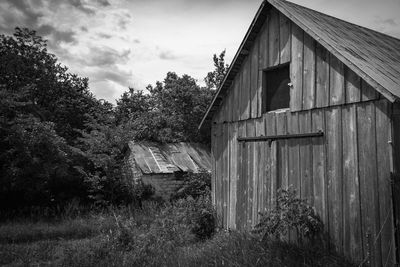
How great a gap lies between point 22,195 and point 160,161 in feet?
21.0

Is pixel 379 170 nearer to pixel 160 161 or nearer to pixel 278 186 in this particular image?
pixel 278 186

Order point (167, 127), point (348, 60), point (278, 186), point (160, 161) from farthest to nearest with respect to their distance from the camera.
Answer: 1. point (167, 127)
2. point (160, 161)
3. point (278, 186)
4. point (348, 60)

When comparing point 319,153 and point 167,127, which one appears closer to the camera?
point 319,153

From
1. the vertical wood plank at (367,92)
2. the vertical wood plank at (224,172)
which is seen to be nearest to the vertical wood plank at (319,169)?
the vertical wood plank at (367,92)

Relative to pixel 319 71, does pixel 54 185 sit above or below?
below

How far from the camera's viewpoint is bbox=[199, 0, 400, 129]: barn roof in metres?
6.48

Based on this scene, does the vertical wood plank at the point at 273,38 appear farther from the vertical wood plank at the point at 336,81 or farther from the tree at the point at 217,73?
the tree at the point at 217,73

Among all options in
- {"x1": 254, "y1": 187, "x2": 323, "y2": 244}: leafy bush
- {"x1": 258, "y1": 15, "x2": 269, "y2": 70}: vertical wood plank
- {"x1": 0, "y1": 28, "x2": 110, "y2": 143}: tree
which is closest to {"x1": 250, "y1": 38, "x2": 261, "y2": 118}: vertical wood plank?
{"x1": 258, "y1": 15, "x2": 269, "y2": 70}: vertical wood plank

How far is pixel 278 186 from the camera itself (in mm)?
8617

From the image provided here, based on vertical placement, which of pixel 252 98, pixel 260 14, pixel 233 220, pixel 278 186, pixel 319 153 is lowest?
pixel 233 220

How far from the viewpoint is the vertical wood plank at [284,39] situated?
336 inches

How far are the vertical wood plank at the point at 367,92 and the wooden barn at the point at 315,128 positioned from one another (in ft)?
0.06

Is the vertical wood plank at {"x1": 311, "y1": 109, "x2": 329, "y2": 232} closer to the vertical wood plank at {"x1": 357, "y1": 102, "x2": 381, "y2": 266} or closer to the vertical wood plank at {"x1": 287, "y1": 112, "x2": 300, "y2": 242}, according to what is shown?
the vertical wood plank at {"x1": 287, "y1": 112, "x2": 300, "y2": 242}

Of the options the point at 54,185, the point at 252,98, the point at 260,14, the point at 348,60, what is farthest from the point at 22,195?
the point at 348,60
